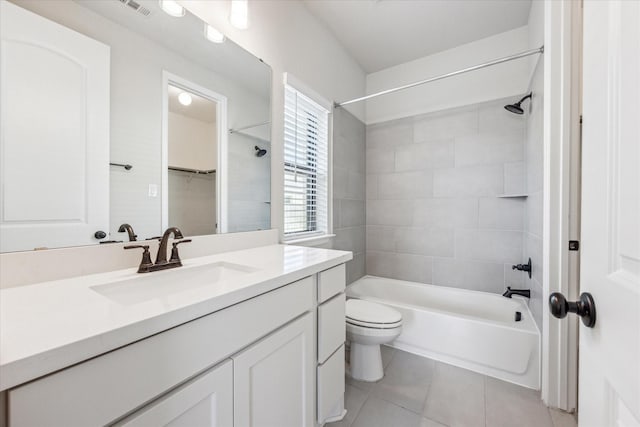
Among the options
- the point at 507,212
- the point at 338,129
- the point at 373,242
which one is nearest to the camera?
the point at 507,212

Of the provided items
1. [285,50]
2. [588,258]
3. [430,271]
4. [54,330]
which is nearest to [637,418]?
[588,258]

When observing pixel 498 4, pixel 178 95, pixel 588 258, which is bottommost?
pixel 588 258

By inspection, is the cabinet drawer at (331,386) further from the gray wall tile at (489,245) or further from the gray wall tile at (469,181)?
the gray wall tile at (469,181)

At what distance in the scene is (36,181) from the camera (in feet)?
2.61

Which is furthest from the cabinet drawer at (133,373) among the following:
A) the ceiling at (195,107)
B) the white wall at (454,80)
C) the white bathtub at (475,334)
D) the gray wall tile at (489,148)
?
the white wall at (454,80)

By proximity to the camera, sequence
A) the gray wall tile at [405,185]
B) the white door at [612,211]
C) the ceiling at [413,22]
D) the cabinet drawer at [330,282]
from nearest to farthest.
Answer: the white door at [612,211], the cabinet drawer at [330,282], the ceiling at [413,22], the gray wall tile at [405,185]

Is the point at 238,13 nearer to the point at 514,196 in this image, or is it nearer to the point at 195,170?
the point at 195,170

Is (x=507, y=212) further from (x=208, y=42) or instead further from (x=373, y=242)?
(x=208, y=42)

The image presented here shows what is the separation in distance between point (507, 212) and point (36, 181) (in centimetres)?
286

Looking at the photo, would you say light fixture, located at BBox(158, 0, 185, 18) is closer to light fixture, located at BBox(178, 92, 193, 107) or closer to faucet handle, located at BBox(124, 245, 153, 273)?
light fixture, located at BBox(178, 92, 193, 107)

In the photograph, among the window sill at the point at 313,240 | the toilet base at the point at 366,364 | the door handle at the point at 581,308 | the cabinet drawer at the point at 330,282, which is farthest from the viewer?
the window sill at the point at 313,240

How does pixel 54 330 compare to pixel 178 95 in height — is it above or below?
below

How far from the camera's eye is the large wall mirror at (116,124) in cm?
77

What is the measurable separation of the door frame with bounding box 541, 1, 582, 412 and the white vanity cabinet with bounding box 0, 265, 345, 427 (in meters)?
1.21
